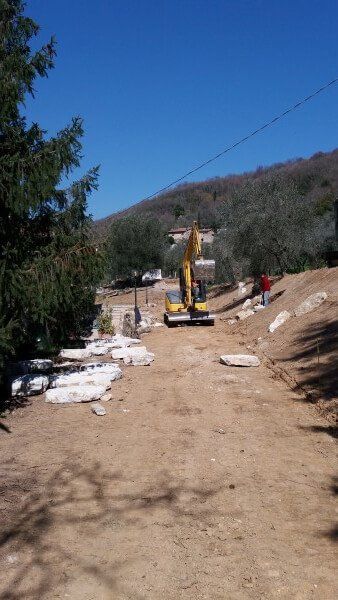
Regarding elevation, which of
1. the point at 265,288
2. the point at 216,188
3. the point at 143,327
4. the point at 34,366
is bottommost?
the point at 143,327

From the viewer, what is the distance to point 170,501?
4738 millimetres

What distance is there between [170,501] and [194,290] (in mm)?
16885

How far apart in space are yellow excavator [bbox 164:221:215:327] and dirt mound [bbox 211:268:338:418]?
1.40 metres

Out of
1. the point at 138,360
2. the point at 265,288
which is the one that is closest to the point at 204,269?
the point at 265,288

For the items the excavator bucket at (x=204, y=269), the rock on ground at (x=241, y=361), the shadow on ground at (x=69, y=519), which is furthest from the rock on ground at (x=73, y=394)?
the excavator bucket at (x=204, y=269)

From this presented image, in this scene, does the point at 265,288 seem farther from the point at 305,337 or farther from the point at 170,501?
the point at 170,501

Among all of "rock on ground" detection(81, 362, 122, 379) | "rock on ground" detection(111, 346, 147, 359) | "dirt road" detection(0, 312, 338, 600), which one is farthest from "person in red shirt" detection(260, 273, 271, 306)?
"dirt road" detection(0, 312, 338, 600)

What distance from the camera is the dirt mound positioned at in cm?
916

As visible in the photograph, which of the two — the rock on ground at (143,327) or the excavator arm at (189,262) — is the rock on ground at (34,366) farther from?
the excavator arm at (189,262)

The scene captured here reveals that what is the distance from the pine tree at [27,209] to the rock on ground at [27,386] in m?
0.98

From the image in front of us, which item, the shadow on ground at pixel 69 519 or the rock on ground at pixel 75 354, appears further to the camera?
the rock on ground at pixel 75 354

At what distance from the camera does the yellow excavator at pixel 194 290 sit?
20781 mm

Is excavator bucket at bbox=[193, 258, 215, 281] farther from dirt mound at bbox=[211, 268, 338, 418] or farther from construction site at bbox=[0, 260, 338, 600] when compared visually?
construction site at bbox=[0, 260, 338, 600]

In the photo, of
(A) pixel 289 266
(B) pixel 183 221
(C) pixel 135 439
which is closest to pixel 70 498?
(C) pixel 135 439
